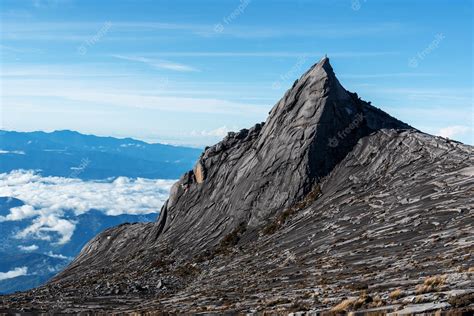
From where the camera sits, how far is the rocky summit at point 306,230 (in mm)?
44156

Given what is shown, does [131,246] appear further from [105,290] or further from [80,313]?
[80,313]

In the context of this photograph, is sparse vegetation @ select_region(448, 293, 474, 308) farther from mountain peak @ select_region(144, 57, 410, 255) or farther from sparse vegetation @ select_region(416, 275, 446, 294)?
mountain peak @ select_region(144, 57, 410, 255)

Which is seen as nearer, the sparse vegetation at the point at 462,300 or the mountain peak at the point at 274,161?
the sparse vegetation at the point at 462,300

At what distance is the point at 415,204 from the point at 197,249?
4315cm

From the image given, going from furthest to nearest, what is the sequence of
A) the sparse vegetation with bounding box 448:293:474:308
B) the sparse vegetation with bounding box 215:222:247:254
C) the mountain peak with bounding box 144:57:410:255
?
1. the mountain peak with bounding box 144:57:410:255
2. the sparse vegetation with bounding box 215:222:247:254
3. the sparse vegetation with bounding box 448:293:474:308

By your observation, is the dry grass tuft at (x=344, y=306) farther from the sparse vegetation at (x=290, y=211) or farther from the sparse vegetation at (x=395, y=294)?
the sparse vegetation at (x=290, y=211)

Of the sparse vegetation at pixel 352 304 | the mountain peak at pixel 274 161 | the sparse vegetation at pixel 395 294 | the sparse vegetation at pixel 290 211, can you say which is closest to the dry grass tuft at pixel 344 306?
the sparse vegetation at pixel 352 304

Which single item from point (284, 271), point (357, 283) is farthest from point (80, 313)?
point (357, 283)

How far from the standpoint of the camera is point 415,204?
237 feet

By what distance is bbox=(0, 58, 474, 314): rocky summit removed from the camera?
4416 centimetres

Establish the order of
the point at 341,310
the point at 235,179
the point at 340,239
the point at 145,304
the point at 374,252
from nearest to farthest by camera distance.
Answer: the point at 341,310, the point at 374,252, the point at 145,304, the point at 340,239, the point at 235,179

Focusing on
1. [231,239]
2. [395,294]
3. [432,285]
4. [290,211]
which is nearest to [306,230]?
[290,211]

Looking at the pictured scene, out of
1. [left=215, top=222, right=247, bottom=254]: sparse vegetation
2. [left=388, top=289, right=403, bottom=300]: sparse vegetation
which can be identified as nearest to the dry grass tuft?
[left=388, top=289, right=403, bottom=300]: sparse vegetation

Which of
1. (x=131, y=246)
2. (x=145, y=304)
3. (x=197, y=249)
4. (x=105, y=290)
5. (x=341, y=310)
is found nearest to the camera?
(x=341, y=310)
